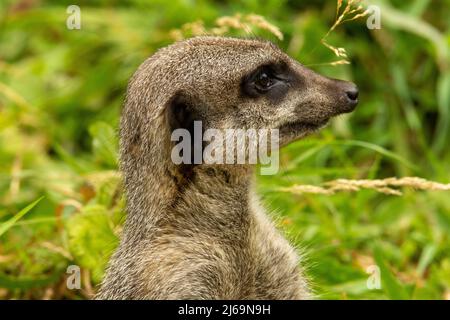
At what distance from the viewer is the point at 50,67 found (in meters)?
7.48

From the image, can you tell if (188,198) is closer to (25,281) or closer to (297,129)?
(297,129)

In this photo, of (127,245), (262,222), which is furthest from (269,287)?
(127,245)

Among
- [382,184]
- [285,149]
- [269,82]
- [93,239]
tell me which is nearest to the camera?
[269,82]

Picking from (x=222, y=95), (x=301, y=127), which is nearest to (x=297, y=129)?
(x=301, y=127)

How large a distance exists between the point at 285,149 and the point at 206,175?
4.39ft

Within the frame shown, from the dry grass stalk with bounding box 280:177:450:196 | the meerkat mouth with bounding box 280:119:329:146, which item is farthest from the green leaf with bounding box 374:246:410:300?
the meerkat mouth with bounding box 280:119:329:146

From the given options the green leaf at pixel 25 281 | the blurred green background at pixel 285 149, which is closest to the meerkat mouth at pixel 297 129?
the blurred green background at pixel 285 149

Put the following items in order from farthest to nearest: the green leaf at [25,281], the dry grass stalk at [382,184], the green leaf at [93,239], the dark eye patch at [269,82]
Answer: the green leaf at [93,239] → the green leaf at [25,281] → the dry grass stalk at [382,184] → the dark eye patch at [269,82]

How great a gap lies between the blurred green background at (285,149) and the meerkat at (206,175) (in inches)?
20.4

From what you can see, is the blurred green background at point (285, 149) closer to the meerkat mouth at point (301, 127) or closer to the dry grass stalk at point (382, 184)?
the dry grass stalk at point (382, 184)

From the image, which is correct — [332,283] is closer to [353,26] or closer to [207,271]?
[207,271]

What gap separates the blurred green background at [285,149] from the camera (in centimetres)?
475

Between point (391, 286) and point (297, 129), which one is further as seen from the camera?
point (391, 286)

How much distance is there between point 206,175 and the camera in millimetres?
3934
